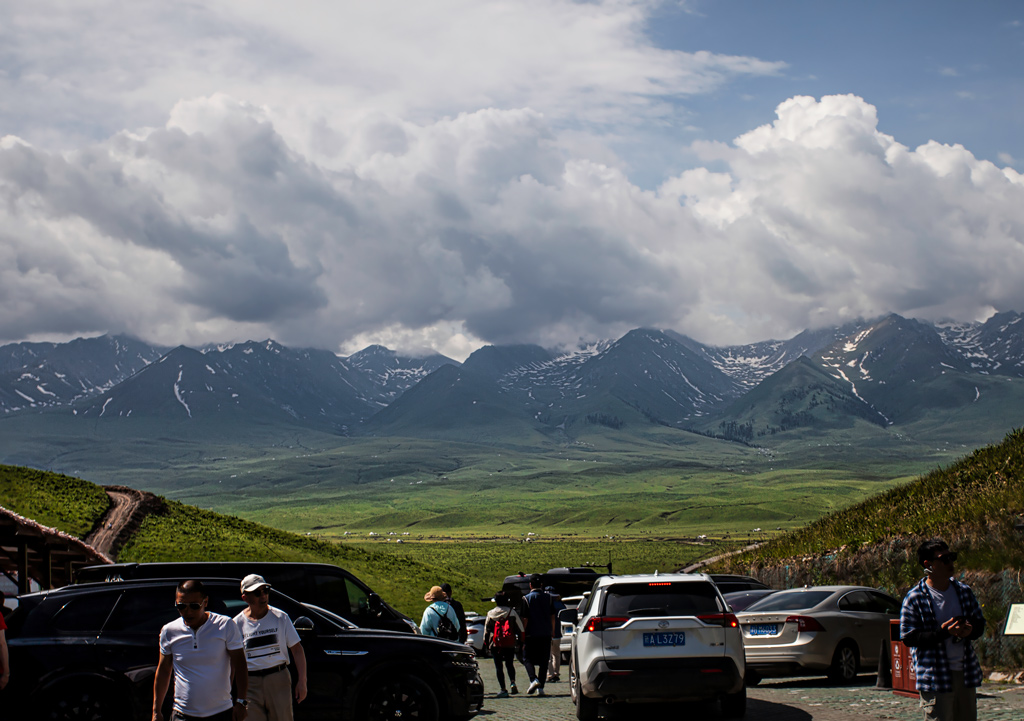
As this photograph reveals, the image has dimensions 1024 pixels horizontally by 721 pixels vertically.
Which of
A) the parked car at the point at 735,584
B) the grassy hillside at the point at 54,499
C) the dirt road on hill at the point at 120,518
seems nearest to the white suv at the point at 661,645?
the parked car at the point at 735,584

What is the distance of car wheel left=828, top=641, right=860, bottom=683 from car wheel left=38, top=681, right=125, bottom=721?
38.3 ft

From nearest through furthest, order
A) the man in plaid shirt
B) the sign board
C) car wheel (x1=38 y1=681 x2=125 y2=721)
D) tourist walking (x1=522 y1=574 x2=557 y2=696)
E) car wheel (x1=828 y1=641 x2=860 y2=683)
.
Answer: the man in plaid shirt
the sign board
car wheel (x1=38 y1=681 x2=125 y2=721)
car wheel (x1=828 y1=641 x2=860 y2=683)
tourist walking (x1=522 y1=574 x2=557 y2=696)

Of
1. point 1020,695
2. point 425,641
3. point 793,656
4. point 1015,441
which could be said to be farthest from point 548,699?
point 1015,441

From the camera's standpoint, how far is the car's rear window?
12.8m

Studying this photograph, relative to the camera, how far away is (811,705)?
14.4 meters

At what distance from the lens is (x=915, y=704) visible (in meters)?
13.8

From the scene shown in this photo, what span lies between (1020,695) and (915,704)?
1906 millimetres

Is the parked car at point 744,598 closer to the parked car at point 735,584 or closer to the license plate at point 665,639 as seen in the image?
the parked car at point 735,584

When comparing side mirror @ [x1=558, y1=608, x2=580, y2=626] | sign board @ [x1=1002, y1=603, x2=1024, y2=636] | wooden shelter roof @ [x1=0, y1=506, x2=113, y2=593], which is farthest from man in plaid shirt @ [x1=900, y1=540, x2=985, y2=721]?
wooden shelter roof @ [x1=0, y1=506, x2=113, y2=593]

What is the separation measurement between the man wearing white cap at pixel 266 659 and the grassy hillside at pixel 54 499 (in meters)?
33.7

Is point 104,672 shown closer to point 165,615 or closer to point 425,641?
point 165,615

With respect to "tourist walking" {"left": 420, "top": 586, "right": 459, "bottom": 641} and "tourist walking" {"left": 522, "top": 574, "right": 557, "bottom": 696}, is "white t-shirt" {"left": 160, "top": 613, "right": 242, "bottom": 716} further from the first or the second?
"tourist walking" {"left": 522, "top": 574, "right": 557, "bottom": 696}

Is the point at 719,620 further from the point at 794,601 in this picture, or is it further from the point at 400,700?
the point at 794,601

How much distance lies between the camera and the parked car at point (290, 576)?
14.3 m
